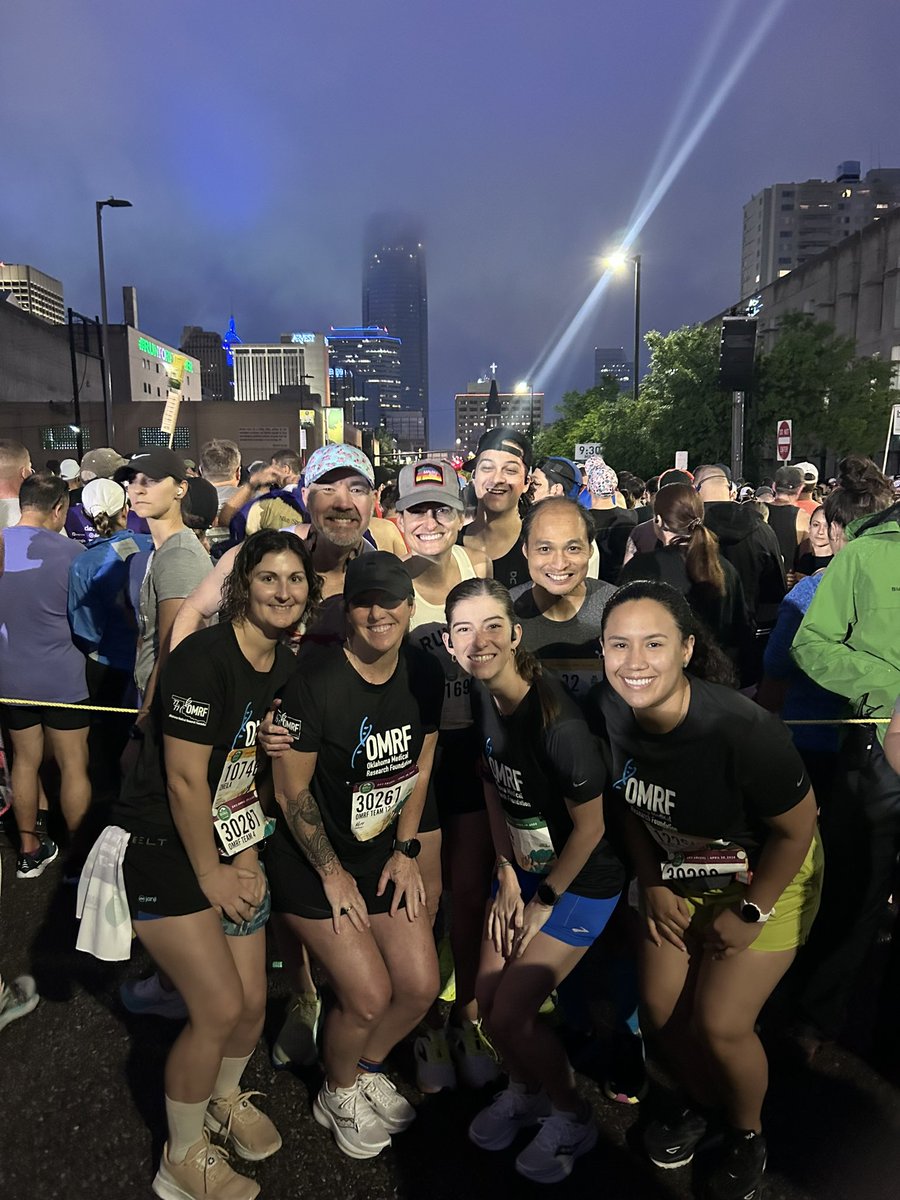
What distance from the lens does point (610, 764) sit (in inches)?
103

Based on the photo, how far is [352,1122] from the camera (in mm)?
2727

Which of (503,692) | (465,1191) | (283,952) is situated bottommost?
(465,1191)

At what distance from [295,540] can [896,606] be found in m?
2.41

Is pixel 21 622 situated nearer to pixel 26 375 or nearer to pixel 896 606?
pixel 896 606

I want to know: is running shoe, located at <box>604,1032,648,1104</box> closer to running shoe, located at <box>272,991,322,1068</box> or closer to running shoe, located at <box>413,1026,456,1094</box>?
running shoe, located at <box>413,1026,456,1094</box>

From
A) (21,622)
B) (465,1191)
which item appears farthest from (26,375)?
(465,1191)

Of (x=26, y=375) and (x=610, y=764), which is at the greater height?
(x=26, y=375)

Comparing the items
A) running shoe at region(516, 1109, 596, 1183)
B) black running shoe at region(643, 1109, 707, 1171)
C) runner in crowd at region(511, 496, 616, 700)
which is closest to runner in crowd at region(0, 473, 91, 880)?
runner in crowd at region(511, 496, 616, 700)

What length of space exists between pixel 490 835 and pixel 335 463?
1875mm

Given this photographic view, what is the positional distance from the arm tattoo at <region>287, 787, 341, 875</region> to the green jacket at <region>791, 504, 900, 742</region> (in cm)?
211

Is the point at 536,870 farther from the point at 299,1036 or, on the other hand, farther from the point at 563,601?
the point at 299,1036

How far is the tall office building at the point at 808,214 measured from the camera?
148000 millimetres

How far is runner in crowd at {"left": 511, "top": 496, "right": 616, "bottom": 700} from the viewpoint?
10.3ft

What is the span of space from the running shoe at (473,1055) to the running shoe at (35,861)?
296 centimetres
